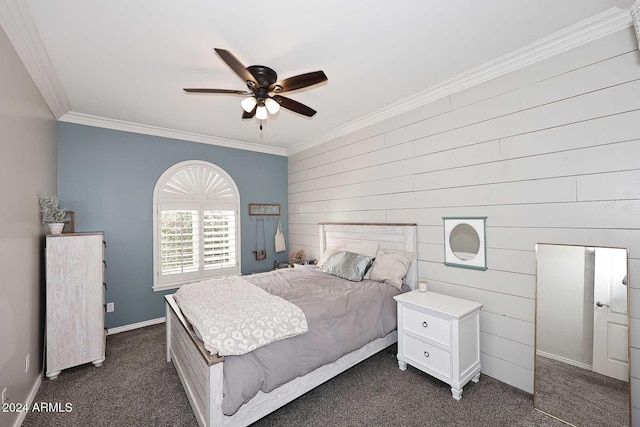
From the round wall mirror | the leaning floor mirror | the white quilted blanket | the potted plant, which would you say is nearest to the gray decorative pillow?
the round wall mirror

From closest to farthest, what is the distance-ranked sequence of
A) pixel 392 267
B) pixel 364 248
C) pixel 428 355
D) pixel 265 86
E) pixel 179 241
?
pixel 265 86 → pixel 428 355 → pixel 392 267 → pixel 364 248 → pixel 179 241

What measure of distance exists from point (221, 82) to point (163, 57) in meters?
0.53

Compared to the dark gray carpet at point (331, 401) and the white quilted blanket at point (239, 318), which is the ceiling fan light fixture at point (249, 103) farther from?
the dark gray carpet at point (331, 401)

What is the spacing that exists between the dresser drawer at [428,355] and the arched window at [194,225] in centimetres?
309

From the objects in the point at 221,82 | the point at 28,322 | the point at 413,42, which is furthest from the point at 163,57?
the point at 28,322

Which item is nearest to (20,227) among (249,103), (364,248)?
(249,103)

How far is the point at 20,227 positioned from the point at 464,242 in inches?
151

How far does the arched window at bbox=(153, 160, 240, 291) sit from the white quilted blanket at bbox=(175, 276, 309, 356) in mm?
1681

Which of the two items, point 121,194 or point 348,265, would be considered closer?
point 348,265

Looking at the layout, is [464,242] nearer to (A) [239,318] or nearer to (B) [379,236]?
(B) [379,236]

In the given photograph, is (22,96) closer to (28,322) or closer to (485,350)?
(28,322)

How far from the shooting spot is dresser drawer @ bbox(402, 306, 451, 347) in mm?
2271

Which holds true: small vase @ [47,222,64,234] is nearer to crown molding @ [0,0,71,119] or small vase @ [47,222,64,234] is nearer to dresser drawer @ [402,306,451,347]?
crown molding @ [0,0,71,119]

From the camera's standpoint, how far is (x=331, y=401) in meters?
2.17
